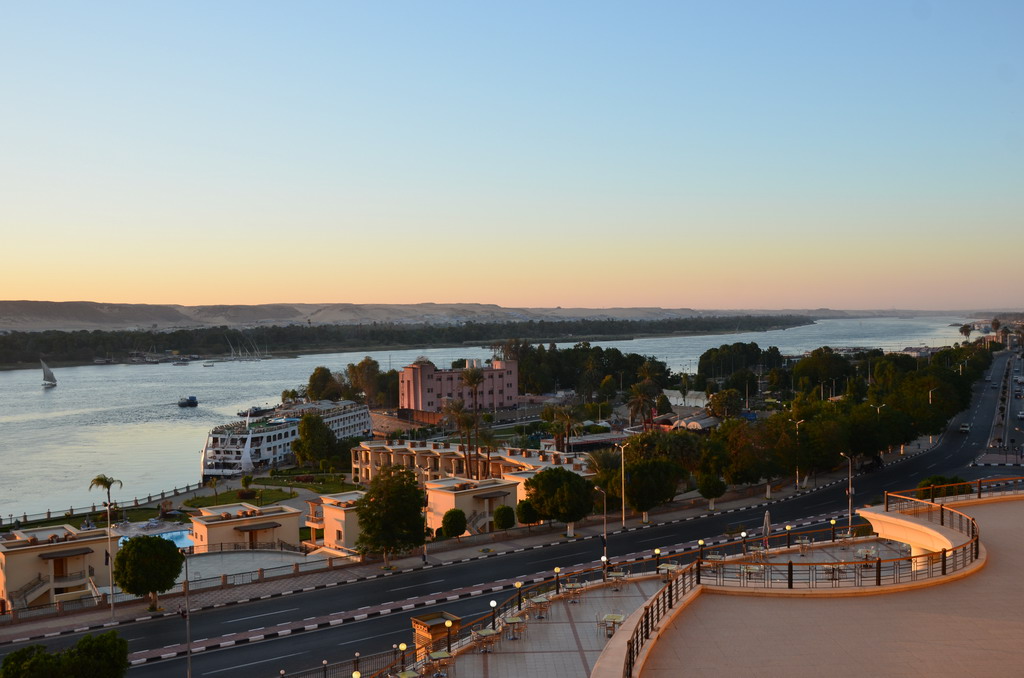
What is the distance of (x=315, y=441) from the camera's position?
72.3 meters

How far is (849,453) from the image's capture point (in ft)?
179

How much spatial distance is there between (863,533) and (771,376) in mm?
91086

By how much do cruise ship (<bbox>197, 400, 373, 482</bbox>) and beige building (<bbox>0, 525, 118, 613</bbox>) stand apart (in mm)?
37689

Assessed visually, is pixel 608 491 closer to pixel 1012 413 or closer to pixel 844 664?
pixel 844 664

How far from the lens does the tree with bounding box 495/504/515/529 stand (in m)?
39.7

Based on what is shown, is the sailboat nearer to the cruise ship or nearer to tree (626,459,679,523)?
the cruise ship

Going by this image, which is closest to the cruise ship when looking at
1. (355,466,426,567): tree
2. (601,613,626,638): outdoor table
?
(355,466,426,567): tree

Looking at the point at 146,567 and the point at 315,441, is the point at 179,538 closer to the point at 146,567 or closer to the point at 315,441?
the point at 146,567

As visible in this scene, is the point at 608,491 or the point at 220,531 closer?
the point at 220,531

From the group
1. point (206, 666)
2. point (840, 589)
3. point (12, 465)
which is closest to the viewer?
point (840, 589)

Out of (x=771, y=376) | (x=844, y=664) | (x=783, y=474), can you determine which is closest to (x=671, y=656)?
(x=844, y=664)

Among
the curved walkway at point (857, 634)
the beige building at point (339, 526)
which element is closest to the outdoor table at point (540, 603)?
the curved walkway at point (857, 634)

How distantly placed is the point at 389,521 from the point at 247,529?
8907 millimetres

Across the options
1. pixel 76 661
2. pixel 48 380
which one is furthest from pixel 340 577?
pixel 48 380
